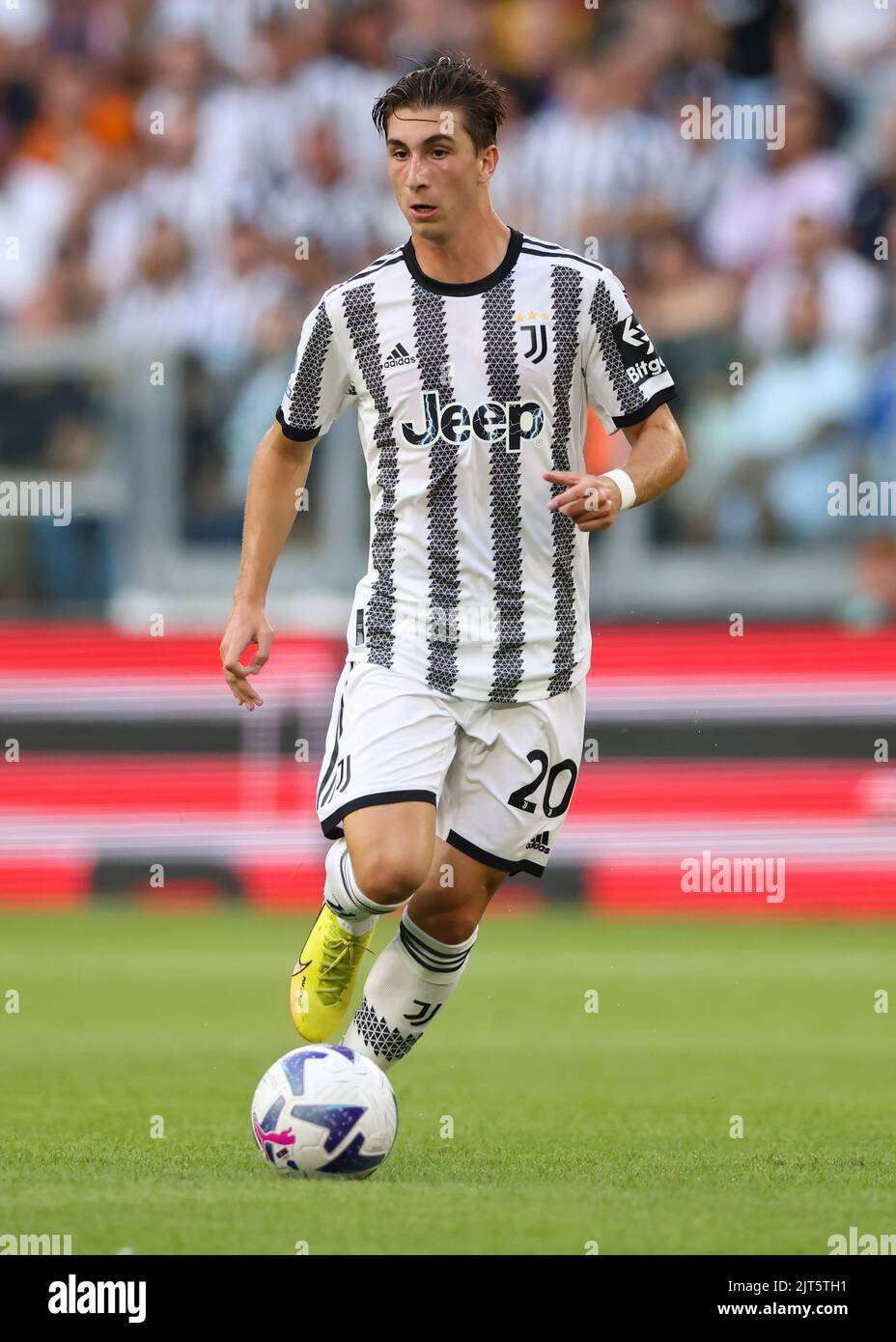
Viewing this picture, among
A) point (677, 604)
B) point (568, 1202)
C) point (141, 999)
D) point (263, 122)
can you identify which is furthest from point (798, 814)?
point (568, 1202)

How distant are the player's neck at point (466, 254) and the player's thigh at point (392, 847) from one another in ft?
4.51

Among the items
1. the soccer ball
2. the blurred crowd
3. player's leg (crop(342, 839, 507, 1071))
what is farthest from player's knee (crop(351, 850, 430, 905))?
the blurred crowd

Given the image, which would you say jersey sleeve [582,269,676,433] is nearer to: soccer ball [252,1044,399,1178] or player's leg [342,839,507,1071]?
player's leg [342,839,507,1071]

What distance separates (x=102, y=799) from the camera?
12398 millimetres

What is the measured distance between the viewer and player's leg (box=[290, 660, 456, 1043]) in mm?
5734

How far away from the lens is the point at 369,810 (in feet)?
19.1

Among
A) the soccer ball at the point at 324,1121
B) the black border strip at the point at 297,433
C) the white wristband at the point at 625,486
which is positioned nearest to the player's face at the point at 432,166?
the black border strip at the point at 297,433

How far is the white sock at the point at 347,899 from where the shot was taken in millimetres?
5821

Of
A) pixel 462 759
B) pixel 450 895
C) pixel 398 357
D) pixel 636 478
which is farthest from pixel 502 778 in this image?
pixel 398 357

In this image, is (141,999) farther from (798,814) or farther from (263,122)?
(263,122)

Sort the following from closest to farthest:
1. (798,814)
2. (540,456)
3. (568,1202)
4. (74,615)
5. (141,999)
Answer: (568,1202) → (540,456) → (141,999) → (798,814) → (74,615)

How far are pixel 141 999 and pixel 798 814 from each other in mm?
4056

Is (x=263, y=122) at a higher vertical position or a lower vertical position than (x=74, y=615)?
higher

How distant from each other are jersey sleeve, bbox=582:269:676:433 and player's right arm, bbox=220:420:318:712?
2.62 ft
